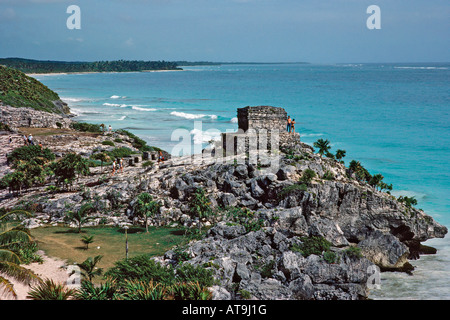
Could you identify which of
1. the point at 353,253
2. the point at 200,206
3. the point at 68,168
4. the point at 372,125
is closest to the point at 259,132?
the point at 200,206

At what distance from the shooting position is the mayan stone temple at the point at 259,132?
30.2m

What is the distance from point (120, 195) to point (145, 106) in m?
75.8

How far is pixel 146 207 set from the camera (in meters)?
A: 24.7

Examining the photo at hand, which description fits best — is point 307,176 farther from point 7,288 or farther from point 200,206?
point 7,288

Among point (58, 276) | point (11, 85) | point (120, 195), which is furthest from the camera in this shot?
point (11, 85)

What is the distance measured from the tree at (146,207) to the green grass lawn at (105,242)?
966mm

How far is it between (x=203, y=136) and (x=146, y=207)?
39.4m

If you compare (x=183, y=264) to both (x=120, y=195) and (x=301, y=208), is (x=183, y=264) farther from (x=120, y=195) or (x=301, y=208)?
(x=120, y=195)

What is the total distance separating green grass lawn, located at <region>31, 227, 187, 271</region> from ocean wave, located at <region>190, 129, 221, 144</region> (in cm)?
3533

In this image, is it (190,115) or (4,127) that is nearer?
(4,127)

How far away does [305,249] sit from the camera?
20.1m

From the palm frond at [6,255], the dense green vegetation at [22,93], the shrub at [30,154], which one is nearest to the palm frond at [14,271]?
A: the palm frond at [6,255]

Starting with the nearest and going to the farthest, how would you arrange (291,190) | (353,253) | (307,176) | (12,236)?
(12,236) < (353,253) < (291,190) < (307,176)

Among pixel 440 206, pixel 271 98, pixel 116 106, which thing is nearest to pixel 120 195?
pixel 440 206
